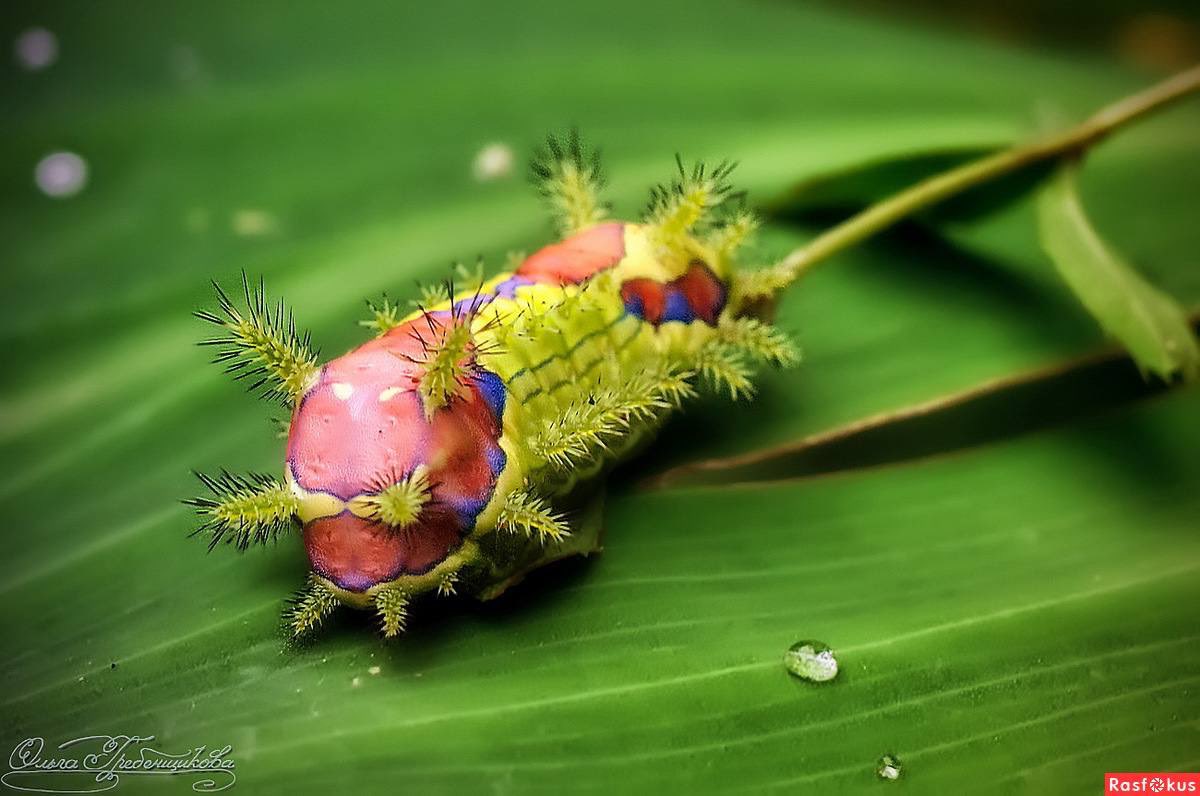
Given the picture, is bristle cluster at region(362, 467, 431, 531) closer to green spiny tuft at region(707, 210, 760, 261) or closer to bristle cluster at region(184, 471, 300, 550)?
bristle cluster at region(184, 471, 300, 550)

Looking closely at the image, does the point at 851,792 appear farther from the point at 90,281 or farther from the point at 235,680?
the point at 90,281

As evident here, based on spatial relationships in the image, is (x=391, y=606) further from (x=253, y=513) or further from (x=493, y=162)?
(x=493, y=162)

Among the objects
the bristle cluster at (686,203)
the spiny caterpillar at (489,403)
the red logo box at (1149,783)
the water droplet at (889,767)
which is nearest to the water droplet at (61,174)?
the spiny caterpillar at (489,403)

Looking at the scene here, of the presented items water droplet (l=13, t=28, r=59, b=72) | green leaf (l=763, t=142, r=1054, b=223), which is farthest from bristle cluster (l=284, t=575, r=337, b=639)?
water droplet (l=13, t=28, r=59, b=72)

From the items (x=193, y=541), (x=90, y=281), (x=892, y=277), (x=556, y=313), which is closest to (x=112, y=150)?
(x=90, y=281)

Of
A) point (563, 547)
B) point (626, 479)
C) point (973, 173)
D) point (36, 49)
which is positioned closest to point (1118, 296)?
point (973, 173)

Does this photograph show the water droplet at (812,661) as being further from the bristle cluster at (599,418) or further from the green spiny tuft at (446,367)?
the green spiny tuft at (446,367)
